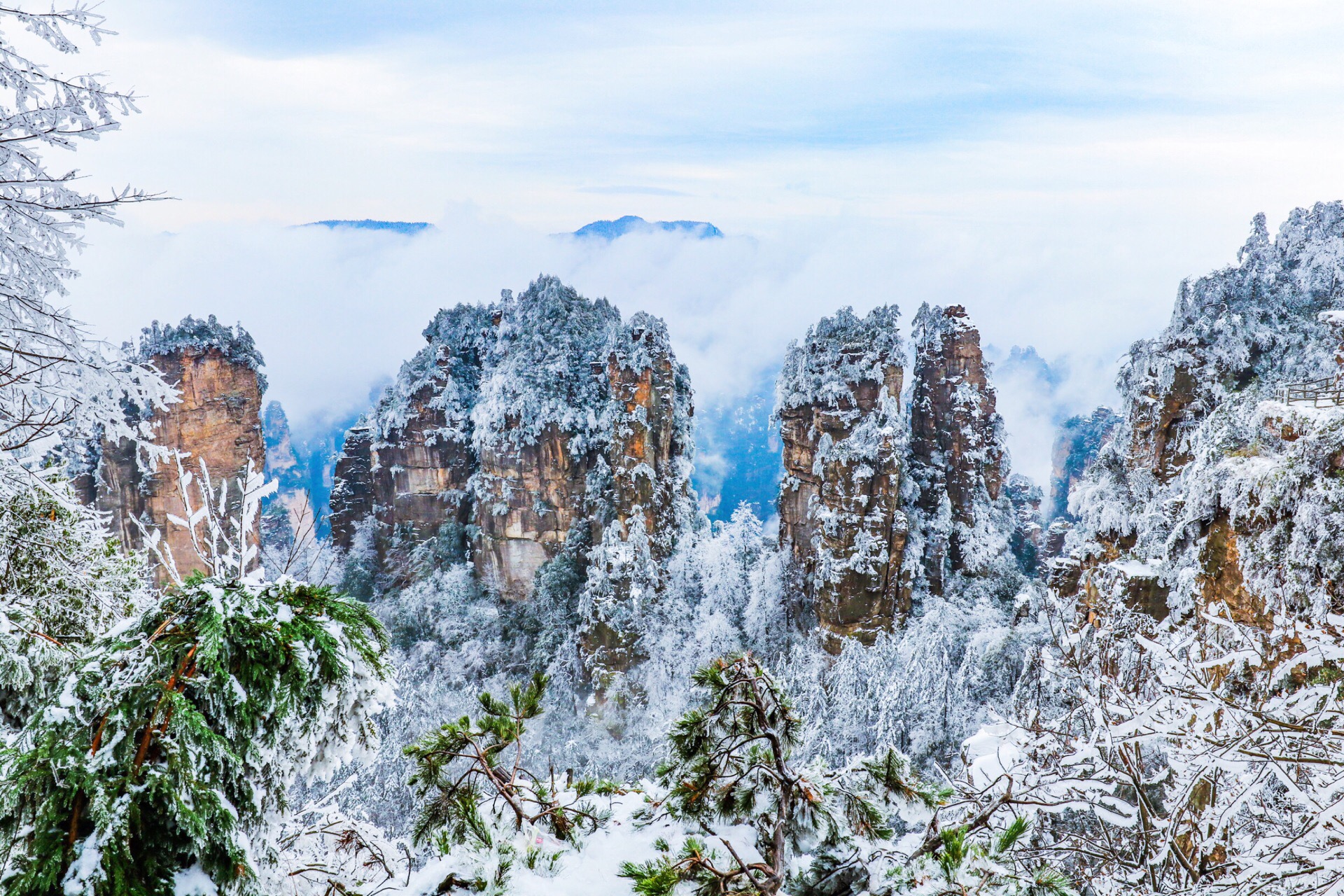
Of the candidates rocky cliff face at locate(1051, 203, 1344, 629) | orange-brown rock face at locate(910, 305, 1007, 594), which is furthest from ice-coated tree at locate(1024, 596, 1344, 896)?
orange-brown rock face at locate(910, 305, 1007, 594)

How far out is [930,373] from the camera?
2202 centimetres

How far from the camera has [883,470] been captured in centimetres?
1880

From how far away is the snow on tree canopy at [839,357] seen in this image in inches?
745

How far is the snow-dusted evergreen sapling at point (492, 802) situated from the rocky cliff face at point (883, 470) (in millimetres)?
14850

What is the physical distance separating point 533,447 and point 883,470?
9.81 metres

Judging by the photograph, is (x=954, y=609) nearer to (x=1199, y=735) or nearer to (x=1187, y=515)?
(x=1187, y=515)

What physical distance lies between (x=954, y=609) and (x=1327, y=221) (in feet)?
37.3

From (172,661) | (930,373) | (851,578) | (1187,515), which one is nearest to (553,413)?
(851,578)

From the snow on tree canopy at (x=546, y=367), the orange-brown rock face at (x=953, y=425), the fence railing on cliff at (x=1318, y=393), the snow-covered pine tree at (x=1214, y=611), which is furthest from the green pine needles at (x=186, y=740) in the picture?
the orange-brown rock face at (x=953, y=425)

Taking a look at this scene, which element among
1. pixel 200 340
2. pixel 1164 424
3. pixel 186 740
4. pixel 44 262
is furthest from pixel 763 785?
pixel 200 340

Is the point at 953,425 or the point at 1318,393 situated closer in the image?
the point at 1318,393

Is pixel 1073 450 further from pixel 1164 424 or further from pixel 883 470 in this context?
pixel 1164 424

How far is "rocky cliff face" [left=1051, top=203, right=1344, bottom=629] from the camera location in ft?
19.9

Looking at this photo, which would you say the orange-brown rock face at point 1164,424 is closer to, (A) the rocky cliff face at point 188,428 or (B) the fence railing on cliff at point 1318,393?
(B) the fence railing on cliff at point 1318,393
